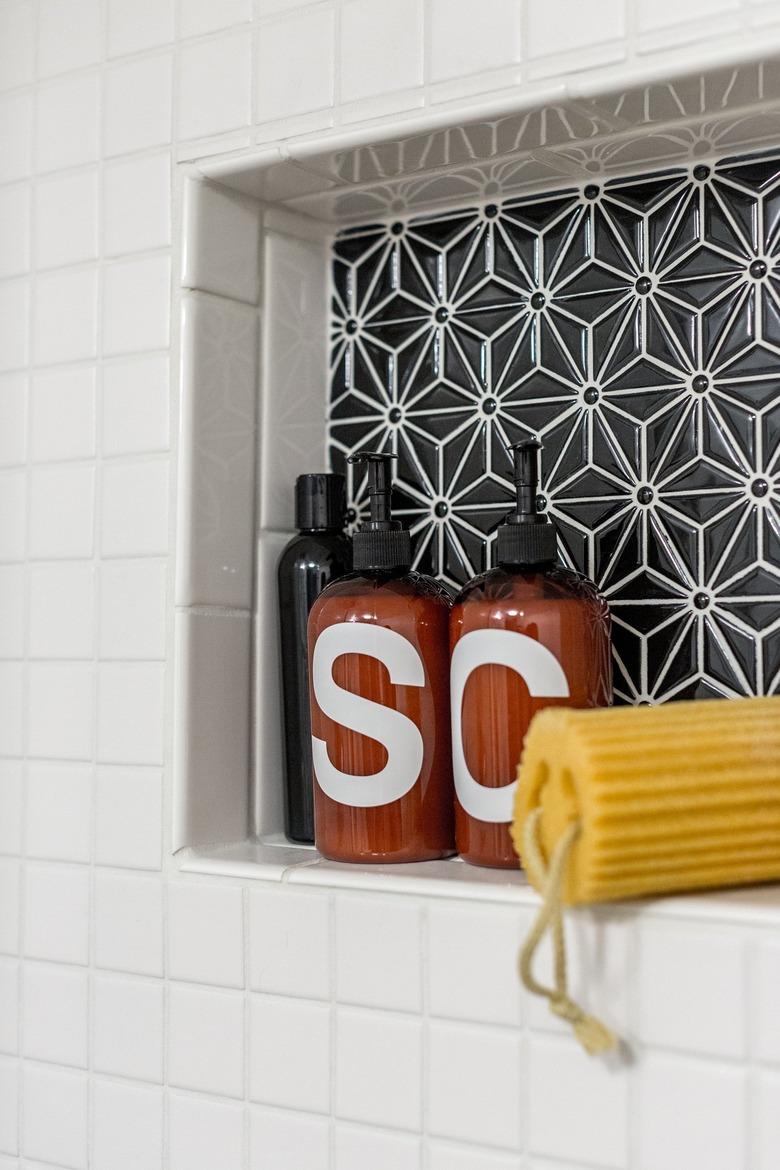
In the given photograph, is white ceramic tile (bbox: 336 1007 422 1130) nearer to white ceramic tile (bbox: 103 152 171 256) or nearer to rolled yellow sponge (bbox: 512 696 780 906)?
rolled yellow sponge (bbox: 512 696 780 906)

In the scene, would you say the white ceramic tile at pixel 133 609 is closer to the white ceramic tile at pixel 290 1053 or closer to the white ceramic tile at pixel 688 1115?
the white ceramic tile at pixel 290 1053

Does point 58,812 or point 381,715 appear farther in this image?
point 58,812

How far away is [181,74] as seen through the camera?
885mm

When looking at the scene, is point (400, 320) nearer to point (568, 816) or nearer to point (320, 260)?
point (320, 260)

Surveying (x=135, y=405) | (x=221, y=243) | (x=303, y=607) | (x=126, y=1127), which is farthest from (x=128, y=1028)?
(x=221, y=243)

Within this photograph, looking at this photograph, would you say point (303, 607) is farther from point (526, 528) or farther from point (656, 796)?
point (656, 796)

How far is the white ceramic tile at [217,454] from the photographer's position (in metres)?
0.86

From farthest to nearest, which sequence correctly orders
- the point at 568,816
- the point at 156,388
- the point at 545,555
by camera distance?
the point at 156,388
the point at 545,555
the point at 568,816

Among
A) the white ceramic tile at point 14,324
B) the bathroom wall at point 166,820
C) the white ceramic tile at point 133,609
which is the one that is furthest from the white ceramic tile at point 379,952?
the white ceramic tile at point 14,324

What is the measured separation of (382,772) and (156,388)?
31cm

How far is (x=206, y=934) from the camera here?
830 mm

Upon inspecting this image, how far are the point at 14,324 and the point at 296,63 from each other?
0.93 ft

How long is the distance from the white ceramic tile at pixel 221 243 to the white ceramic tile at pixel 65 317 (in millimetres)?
86

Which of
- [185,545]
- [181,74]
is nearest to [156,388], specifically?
[185,545]
